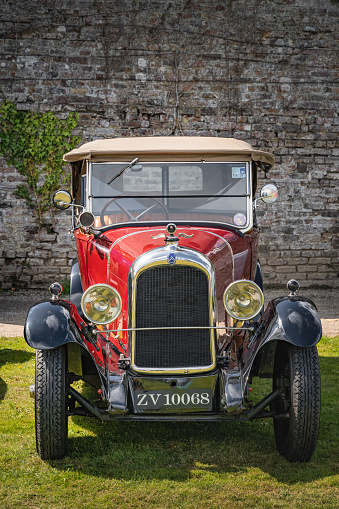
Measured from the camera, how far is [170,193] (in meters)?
4.30

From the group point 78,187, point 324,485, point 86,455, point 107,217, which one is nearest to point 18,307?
point 78,187

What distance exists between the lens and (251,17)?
358 inches

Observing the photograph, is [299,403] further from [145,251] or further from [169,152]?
[169,152]

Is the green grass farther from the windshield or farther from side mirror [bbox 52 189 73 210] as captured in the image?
side mirror [bbox 52 189 73 210]

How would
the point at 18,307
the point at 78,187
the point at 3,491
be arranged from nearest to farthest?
the point at 3,491 < the point at 78,187 < the point at 18,307

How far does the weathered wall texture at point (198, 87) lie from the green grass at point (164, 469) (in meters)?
5.23

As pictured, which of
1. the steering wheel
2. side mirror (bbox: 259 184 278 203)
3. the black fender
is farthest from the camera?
side mirror (bbox: 259 184 278 203)

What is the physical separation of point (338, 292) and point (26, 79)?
20.2 feet

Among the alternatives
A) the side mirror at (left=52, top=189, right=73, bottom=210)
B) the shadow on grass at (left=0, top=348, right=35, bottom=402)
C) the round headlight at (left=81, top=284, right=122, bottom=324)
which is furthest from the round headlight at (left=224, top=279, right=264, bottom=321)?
the shadow on grass at (left=0, top=348, right=35, bottom=402)

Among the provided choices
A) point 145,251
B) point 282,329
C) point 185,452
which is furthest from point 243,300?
point 185,452

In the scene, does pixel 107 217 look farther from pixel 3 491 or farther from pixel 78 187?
pixel 3 491

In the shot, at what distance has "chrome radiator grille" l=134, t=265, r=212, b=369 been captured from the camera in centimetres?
335

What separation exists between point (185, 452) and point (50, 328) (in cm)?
117

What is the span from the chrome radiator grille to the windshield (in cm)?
89
